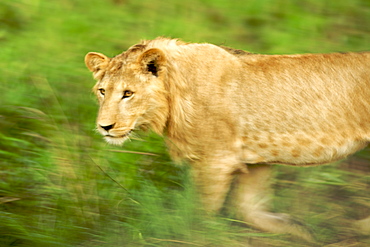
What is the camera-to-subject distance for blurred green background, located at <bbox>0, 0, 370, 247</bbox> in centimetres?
325

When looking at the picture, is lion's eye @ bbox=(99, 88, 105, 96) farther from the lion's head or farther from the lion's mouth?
the lion's mouth

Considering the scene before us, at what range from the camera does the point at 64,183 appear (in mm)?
3484

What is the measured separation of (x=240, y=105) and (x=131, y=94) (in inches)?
29.6

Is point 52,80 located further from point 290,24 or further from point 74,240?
point 290,24

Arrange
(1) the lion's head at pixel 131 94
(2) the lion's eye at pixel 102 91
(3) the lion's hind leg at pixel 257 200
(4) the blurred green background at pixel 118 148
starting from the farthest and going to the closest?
(3) the lion's hind leg at pixel 257 200
(2) the lion's eye at pixel 102 91
(1) the lion's head at pixel 131 94
(4) the blurred green background at pixel 118 148

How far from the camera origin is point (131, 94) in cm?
343

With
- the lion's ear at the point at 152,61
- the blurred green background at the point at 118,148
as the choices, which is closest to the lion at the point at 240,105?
the lion's ear at the point at 152,61

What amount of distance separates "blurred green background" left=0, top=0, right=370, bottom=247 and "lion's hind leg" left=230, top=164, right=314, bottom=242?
9 centimetres

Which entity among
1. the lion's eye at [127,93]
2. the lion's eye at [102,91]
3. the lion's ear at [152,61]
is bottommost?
A: the lion's eye at [102,91]

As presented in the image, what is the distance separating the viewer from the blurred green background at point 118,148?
Answer: 10.7ft

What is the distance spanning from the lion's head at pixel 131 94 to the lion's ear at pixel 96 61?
0.10 feet

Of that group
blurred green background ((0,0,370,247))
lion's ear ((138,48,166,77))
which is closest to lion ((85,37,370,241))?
lion's ear ((138,48,166,77))

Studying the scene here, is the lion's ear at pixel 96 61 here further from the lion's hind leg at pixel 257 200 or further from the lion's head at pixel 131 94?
the lion's hind leg at pixel 257 200

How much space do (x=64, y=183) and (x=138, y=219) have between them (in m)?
0.58
